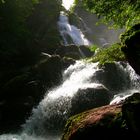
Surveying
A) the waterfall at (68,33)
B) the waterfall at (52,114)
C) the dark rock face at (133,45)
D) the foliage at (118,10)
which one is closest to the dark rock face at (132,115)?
the dark rock face at (133,45)

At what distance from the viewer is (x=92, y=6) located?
36.7ft

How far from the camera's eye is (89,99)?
2291 centimetres

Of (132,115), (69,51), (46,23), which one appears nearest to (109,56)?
(132,115)

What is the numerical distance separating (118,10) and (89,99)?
1282 cm

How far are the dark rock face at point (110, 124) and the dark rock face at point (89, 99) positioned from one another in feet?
36.7

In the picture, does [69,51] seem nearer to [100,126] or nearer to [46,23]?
[46,23]

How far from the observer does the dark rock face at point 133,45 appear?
1089cm

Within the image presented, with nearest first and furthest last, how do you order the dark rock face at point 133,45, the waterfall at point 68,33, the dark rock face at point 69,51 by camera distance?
the dark rock face at point 133,45, the dark rock face at point 69,51, the waterfall at point 68,33

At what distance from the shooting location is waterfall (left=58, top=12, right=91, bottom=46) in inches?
1940

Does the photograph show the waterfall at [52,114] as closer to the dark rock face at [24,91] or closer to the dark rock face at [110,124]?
the dark rock face at [24,91]

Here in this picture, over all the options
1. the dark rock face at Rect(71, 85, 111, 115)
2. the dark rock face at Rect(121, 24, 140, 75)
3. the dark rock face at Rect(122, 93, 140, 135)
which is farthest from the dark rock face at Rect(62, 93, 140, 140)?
the dark rock face at Rect(71, 85, 111, 115)

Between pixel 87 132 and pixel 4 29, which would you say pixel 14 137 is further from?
pixel 4 29

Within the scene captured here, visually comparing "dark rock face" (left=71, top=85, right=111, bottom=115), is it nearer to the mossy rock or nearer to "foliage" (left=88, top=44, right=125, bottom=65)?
the mossy rock

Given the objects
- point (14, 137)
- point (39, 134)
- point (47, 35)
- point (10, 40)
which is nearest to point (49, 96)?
point (39, 134)
